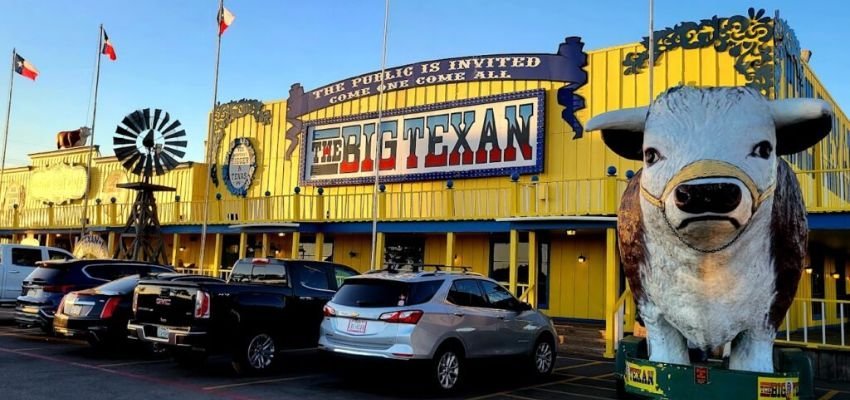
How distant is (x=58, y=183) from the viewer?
33.0 metres

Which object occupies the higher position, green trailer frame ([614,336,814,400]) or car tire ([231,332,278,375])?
green trailer frame ([614,336,814,400])

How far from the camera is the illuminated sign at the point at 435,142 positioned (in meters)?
18.3

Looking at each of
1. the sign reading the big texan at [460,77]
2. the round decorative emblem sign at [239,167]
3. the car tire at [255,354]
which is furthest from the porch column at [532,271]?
the round decorative emblem sign at [239,167]

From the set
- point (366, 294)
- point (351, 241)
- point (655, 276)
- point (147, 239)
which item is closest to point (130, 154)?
point (147, 239)

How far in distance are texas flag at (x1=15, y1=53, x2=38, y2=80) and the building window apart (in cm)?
2284

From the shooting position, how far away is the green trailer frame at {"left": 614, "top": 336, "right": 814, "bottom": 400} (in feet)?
13.0

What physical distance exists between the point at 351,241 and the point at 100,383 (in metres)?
14.0

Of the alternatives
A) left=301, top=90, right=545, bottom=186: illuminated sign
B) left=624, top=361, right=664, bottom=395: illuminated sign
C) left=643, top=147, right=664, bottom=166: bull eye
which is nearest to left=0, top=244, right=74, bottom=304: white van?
left=301, top=90, right=545, bottom=186: illuminated sign

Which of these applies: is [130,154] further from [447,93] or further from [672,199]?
[672,199]

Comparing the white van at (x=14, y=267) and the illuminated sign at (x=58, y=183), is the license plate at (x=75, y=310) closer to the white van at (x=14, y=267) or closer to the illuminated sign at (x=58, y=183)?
the white van at (x=14, y=267)

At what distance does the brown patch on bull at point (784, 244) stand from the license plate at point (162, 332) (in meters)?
8.19

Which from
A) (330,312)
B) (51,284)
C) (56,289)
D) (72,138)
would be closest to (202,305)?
(330,312)

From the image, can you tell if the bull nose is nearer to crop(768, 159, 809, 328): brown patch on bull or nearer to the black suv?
crop(768, 159, 809, 328): brown patch on bull

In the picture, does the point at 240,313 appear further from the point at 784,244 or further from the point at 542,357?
the point at 784,244
